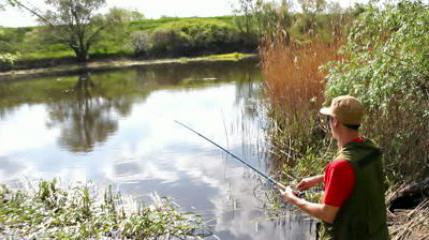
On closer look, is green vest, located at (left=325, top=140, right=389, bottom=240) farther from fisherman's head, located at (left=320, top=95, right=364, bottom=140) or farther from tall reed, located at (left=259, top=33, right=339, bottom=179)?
tall reed, located at (left=259, top=33, right=339, bottom=179)

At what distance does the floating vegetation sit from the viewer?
5172mm

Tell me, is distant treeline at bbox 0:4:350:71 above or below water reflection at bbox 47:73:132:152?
above

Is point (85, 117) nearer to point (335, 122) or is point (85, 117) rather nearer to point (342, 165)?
point (335, 122)

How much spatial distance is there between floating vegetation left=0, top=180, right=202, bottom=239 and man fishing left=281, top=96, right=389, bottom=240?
306 cm

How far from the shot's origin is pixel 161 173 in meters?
8.33

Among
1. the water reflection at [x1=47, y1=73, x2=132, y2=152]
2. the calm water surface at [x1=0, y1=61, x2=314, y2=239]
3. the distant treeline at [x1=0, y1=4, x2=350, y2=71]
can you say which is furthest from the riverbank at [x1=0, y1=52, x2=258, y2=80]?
the calm water surface at [x1=0, y1=61, x2=314, y2=239]

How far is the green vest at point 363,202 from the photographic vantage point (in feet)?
7.81

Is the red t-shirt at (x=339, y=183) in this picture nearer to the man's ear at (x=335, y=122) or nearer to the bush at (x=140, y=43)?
the man's ear at (x=335, y=122)

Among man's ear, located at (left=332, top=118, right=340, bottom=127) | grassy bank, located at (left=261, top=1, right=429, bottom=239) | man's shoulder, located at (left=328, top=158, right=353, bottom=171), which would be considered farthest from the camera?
grassy bank, located at (left=261, top=1, right=429, bottom=239)

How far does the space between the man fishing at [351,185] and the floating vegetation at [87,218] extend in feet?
10.0

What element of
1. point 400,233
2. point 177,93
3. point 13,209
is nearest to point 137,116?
point 177,93

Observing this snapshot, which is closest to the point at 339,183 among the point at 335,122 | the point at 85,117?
the point at 335,122

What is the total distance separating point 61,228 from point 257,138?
5.14 metres

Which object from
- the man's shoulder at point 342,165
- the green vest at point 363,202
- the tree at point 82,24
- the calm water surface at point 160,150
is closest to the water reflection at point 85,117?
the calm water surface at point 160,150
